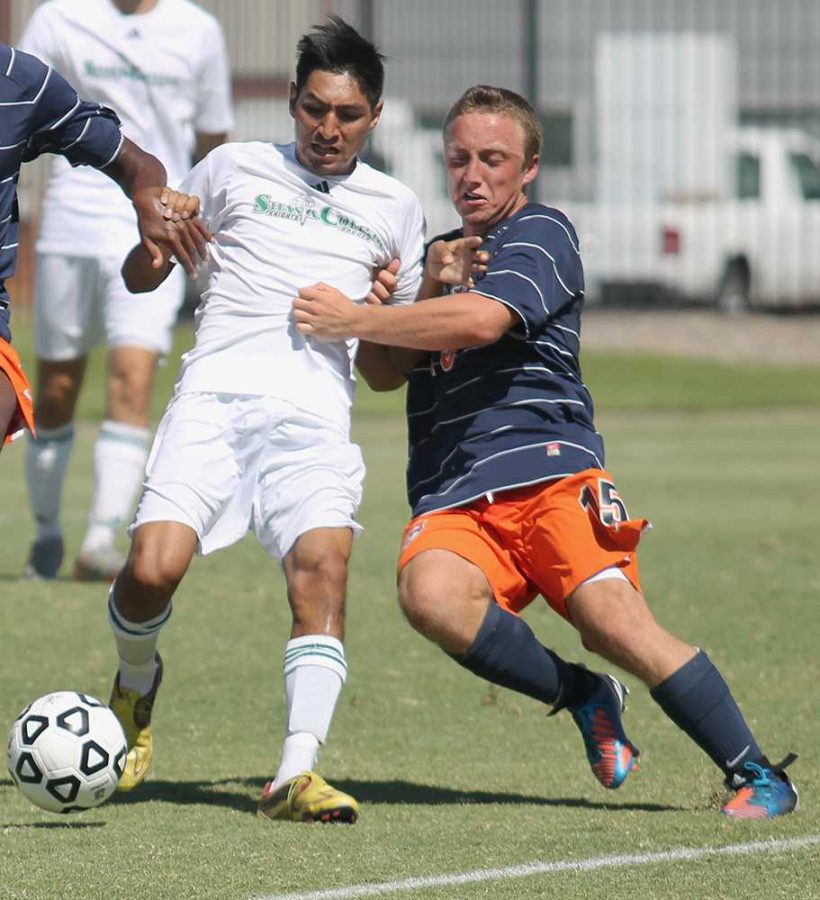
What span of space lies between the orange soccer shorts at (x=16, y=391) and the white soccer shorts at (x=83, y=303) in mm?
3328

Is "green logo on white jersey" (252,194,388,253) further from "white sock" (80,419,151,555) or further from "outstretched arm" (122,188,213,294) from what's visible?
"white sock" (80,419,151,555)

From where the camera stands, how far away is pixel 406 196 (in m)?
5.89

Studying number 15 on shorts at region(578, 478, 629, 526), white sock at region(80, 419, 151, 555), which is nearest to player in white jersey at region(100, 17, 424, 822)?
number 15 on shorts at region(578, 478, 629, 526)

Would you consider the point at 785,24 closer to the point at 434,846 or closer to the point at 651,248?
the point at 651,248

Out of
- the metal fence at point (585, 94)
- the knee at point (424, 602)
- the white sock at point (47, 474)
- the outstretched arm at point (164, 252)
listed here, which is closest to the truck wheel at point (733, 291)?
the metal fence at point (585, 94)

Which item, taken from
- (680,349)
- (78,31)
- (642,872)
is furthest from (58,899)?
(680,349)

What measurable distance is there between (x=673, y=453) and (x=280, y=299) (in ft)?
33.0

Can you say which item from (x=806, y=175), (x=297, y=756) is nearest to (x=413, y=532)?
(x=297, y=756)

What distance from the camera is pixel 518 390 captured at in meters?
5.47

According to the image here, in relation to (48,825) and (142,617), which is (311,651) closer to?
(142,617)

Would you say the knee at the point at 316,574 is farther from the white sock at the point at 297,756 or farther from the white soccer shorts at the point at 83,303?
the white soccer shorts at the point at 83,303

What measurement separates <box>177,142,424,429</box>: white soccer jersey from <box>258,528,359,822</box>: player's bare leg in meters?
0.44

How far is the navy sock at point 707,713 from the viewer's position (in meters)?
5.13

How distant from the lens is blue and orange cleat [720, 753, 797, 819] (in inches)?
198
